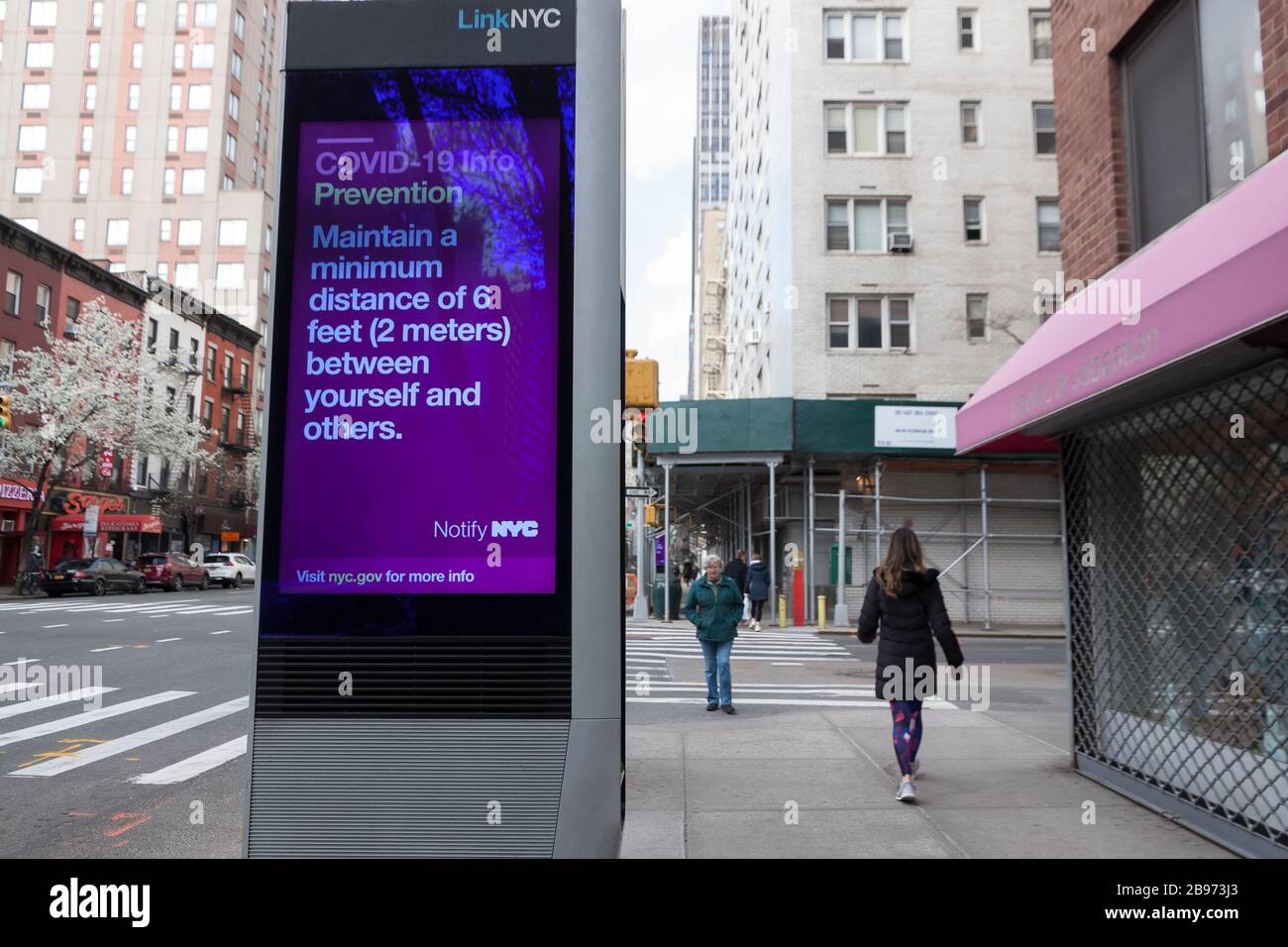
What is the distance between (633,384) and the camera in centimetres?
985

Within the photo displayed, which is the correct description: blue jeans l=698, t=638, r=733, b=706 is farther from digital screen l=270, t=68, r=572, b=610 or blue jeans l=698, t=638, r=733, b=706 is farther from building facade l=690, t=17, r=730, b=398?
building facade l=690, t=17, r=730, b=398

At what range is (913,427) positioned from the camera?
23406mm

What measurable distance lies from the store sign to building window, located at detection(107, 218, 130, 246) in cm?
5694

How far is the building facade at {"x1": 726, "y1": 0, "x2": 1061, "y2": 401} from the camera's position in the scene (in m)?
26.7

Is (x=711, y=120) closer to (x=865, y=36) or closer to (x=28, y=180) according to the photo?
(x=28, y=180)

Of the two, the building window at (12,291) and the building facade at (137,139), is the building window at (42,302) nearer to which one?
the building window at (12,291)

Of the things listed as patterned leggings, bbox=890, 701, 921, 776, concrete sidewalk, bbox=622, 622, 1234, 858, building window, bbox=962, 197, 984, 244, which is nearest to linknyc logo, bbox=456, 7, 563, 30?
concrete sidewalk, bbox=622, 622, 1234, 858

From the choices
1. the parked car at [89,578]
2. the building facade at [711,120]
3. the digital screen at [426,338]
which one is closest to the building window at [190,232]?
the parked car at [89,578]

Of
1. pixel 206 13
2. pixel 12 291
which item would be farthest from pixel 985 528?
pixel 206 13

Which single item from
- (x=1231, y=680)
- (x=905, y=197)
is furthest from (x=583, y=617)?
(x=905, y=197)

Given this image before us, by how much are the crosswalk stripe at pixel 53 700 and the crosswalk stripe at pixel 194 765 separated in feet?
9.89

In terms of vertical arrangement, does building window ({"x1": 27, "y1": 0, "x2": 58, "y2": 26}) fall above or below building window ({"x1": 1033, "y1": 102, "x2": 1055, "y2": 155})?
above

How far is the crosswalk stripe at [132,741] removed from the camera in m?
7.46
